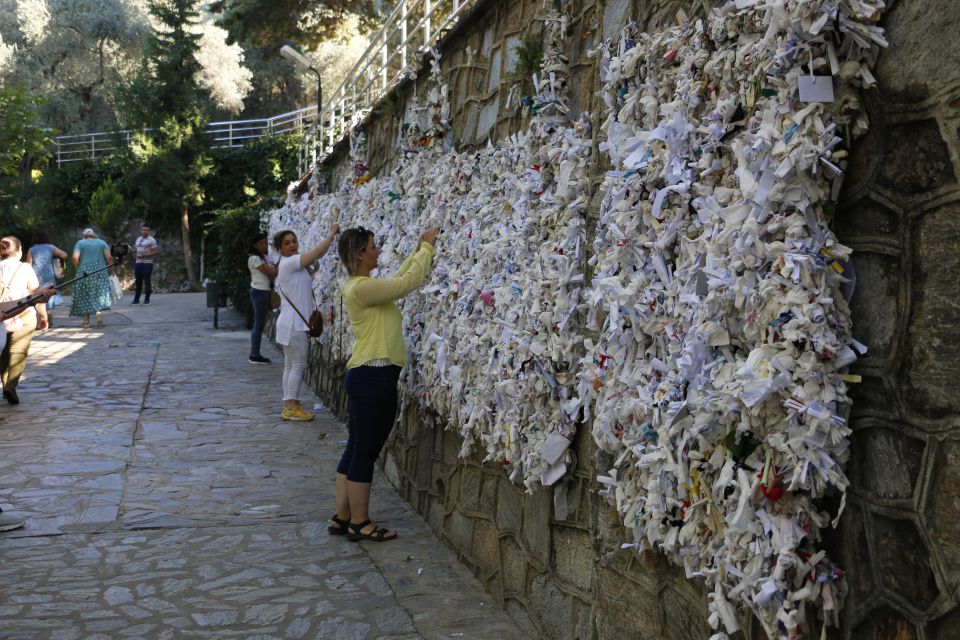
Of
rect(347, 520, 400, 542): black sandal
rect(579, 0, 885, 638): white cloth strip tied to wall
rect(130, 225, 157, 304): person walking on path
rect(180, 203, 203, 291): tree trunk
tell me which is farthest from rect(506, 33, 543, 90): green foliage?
rect(180, 203, 203, 291): tree trunk

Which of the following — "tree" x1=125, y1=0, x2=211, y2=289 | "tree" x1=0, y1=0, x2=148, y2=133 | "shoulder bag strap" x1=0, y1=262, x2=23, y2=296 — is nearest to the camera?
"shoulder bag strap" x1=0, y1=262, x2=23, y2=296

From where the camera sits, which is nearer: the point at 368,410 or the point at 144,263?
the point at 368,410

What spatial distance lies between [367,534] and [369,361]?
1.05 m

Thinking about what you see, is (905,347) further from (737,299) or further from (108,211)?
(108,211)

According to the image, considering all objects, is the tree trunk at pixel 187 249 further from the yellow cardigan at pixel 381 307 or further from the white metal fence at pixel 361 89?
the yellow cardigan at pixel 381 307

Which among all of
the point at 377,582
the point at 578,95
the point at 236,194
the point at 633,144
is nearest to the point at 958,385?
the point at 633,144

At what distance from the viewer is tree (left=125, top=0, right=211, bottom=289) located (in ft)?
107

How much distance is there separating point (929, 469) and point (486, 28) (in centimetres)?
398

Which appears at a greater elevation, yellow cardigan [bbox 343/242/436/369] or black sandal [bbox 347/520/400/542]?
yellow cardigan [bbox 343/242/436/369]

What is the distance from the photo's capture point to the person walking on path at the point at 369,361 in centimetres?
551

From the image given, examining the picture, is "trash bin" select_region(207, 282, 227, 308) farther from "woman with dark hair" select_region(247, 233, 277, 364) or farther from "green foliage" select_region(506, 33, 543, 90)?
"green foliage" select_region(506, 33, 543, 90)

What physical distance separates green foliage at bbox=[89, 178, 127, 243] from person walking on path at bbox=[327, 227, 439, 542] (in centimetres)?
2993

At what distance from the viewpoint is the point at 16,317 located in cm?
956

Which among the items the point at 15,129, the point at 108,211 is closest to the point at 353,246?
the point at 15,129
